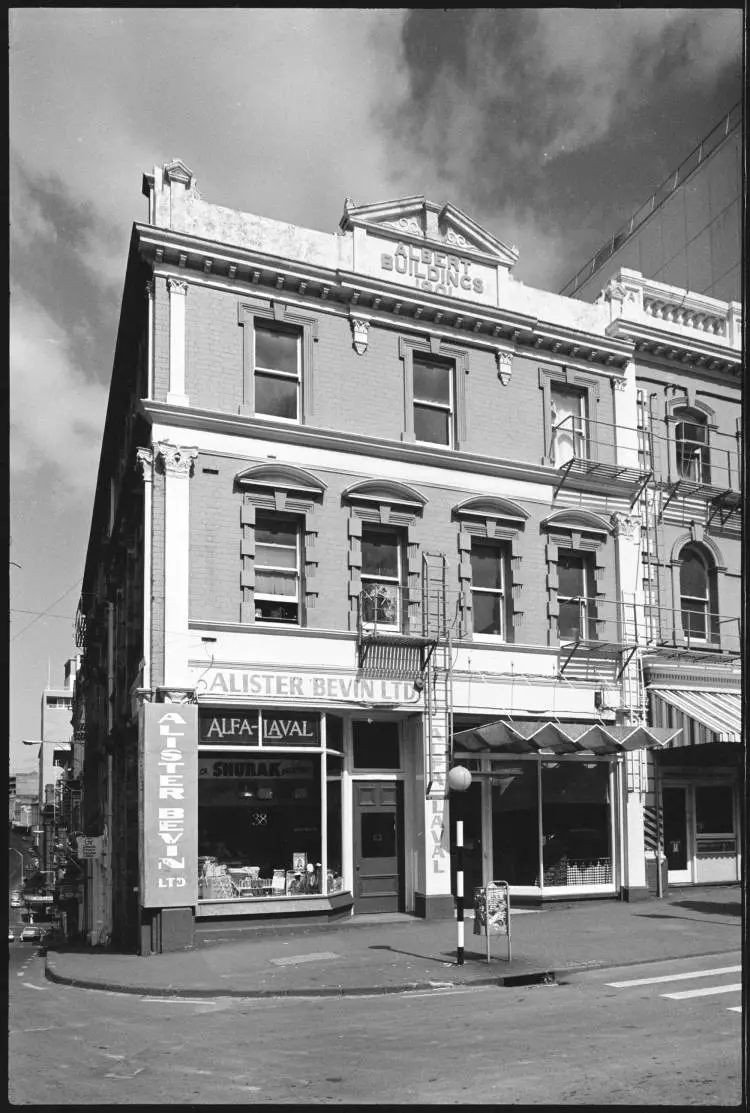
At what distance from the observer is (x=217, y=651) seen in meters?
19.7

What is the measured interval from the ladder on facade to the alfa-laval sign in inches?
17.6

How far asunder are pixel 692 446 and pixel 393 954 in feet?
50.4

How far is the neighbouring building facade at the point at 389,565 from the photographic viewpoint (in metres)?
19.7

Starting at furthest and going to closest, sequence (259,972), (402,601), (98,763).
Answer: (98,763), (402,601), (259,972)

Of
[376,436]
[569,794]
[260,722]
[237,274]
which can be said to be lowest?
[569,794]

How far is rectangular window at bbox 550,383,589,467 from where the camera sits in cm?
2444

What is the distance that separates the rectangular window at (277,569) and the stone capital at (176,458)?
1700 mm

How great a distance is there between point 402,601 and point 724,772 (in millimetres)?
9462

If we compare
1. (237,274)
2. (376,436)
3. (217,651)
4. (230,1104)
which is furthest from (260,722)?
(230,1104)

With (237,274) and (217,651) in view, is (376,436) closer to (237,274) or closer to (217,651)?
(237,274)

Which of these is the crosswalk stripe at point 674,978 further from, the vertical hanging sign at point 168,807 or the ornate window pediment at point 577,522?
the ornate window pediment at point 577,522

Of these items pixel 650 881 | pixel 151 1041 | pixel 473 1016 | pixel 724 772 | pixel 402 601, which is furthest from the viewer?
pixel 724 772

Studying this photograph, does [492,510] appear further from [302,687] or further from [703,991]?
[703,991]

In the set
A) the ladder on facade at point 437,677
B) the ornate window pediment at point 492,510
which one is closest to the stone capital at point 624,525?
the ornate window pediment at point 492,510
